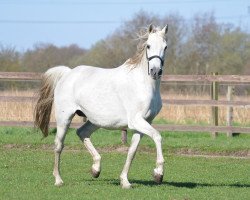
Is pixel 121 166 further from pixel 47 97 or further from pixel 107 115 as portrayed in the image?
pixel 107 115

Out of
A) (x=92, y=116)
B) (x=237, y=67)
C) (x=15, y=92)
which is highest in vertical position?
(x=92, y=116)

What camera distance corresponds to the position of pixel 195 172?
12586 mm

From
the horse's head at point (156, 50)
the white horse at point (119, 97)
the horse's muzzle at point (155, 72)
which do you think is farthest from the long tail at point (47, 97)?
the horse's muzzle at point (155, 72)

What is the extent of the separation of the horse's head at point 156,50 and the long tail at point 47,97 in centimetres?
209

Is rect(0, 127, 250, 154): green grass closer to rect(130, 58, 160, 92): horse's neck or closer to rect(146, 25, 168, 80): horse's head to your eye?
rect(130, 58, 160, 92): horse's neck

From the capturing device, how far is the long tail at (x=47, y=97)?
1162cm

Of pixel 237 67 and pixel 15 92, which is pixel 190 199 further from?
pixel 237 67

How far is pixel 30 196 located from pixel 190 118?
1251 centimetres

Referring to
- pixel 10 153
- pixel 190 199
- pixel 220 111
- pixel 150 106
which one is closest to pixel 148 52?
pixel 150 106

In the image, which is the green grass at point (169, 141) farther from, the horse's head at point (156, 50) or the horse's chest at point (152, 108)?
the horse's head at point (156, 50)

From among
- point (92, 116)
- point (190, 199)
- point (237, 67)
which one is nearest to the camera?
point (190, 199)

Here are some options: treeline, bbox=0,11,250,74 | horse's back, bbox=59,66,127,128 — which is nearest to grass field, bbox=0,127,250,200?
horse's back, bbox=59,66,127,128

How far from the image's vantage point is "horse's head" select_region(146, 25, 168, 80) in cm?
966

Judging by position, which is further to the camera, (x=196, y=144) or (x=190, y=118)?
(x=190, y=118)
